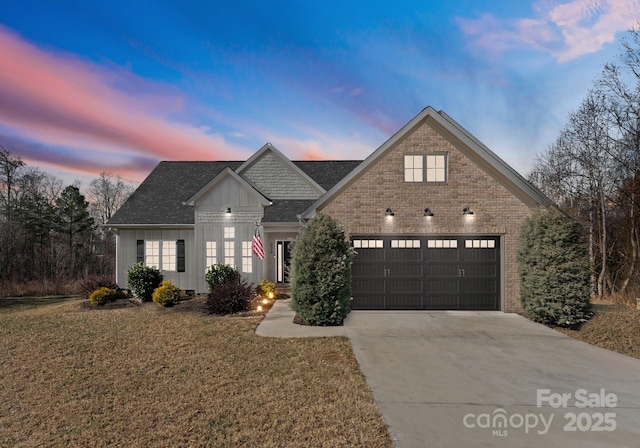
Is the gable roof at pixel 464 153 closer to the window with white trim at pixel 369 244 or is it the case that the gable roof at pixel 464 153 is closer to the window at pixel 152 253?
the window with white trim at pixel 369 244

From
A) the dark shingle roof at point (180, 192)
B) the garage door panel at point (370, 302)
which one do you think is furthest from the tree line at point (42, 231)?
the garage door panel at point (370, 302)

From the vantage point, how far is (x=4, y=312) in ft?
46.2

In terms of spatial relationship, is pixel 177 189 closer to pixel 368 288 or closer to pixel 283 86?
pixel 283 86

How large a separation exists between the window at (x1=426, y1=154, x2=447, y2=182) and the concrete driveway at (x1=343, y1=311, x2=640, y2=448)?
533 centimetres

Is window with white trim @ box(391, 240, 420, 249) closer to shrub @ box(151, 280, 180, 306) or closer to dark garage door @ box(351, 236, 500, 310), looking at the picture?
dark garage door @ box(351, 236, 500, 310)

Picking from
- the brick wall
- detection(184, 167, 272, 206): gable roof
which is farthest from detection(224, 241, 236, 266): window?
the brick wall

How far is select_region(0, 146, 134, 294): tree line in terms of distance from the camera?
26.4 meters

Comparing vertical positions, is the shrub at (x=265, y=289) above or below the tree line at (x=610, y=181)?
below

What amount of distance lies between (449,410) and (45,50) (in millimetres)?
19102

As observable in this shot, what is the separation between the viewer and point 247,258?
1568 cm

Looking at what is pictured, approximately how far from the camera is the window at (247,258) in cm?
1564

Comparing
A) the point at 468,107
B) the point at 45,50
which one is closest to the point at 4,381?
the point at 45,50

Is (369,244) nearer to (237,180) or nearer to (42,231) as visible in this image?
(237,180)

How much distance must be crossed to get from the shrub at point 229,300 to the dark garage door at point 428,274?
4094 millimetres
